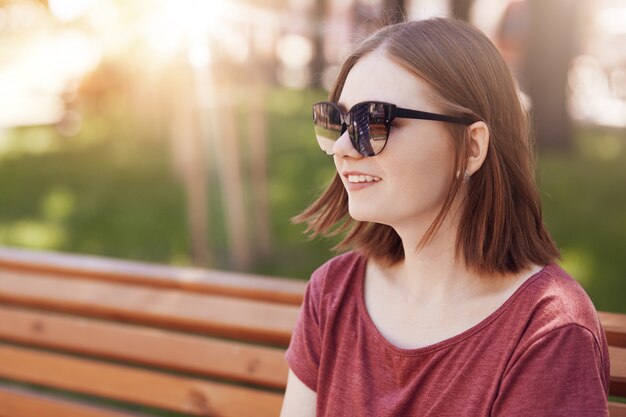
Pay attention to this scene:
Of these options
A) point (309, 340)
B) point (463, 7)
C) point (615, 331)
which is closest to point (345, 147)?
point (309, 340)

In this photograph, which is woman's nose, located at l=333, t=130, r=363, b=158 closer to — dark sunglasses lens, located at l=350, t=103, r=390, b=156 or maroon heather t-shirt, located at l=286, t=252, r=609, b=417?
dark sunglasses lens, located at l=350, t=103, r=390, b=156

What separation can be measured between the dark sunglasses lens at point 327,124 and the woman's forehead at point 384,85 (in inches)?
1.3

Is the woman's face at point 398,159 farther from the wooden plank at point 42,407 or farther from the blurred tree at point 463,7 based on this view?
the blurred tree at point 463,7

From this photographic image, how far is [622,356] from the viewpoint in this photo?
6.46ft

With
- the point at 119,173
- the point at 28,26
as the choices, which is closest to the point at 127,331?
the point at 28,26

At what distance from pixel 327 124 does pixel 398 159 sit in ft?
0.74

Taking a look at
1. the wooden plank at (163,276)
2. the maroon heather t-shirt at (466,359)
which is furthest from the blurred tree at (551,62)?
the maroon heather t-shirt at (466,359)

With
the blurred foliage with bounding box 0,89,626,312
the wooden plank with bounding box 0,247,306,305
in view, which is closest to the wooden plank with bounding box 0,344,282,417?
the wooden plank with bounding box 0,247,306,305

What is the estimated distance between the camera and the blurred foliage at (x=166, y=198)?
5.86 meters

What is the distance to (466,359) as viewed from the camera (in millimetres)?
1721

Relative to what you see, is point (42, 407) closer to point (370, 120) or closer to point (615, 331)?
point (370, 120)

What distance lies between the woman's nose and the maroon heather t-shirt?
39cm

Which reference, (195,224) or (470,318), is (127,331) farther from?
(195,224)

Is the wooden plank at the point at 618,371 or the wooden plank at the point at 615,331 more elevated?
the wooden plank at the point at 615,331
